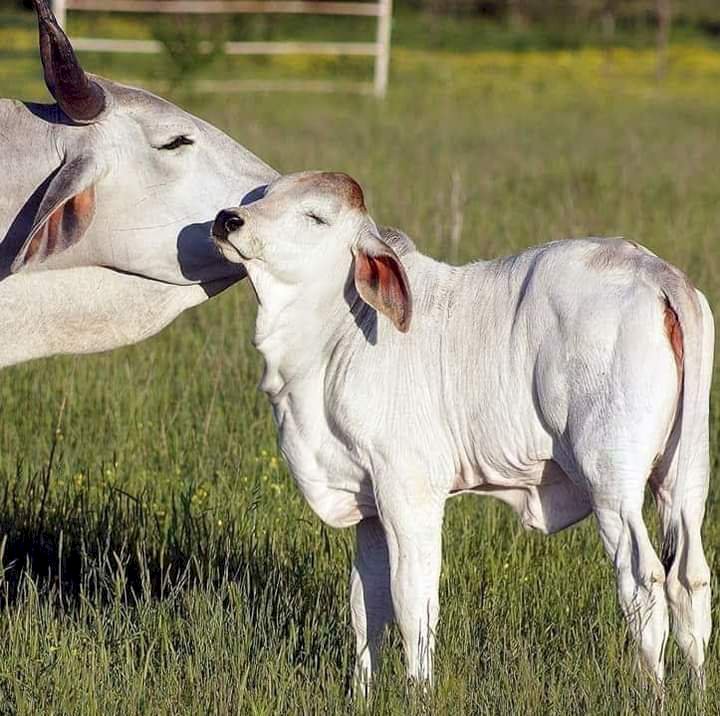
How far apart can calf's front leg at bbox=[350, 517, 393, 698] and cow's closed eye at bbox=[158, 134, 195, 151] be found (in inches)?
42.1

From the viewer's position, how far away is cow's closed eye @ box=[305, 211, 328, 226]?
3.48m

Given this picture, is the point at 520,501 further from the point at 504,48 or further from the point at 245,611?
the point at 504,48

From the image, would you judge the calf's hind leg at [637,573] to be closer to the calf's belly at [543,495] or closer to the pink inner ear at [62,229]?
the calf's belly at [543,495]

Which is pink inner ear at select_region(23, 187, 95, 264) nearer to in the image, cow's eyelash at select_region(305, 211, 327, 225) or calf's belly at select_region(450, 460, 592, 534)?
cow's eyelash at select_region(305, 211, 327, 225)

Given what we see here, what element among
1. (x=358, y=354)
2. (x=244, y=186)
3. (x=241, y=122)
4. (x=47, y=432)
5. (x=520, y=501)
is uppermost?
(x=244, y=186)

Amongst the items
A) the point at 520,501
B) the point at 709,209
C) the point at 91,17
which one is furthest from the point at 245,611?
the point at 91,17

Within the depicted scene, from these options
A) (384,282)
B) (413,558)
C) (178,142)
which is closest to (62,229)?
(178,142)

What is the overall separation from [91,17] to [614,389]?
43.1 metres

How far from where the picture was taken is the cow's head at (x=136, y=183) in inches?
155

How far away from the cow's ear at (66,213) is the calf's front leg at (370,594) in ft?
3.42

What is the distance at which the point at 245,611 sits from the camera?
13.4 ft

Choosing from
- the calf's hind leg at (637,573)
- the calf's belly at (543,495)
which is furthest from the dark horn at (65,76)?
the calf's hind leg at (637,573)

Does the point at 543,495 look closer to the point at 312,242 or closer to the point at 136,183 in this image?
the point at 312,242

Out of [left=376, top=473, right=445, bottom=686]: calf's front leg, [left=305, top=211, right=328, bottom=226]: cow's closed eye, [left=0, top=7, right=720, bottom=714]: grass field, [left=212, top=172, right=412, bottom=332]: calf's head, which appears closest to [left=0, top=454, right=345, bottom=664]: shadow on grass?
[left=0, top=7, right=720, bottom=714]: grass field
